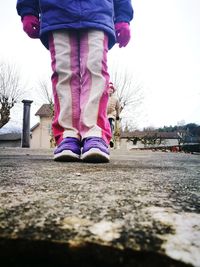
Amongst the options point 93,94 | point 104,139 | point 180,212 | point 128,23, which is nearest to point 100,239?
point 180,212

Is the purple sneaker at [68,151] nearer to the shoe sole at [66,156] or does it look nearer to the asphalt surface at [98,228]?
the shoe sole at [66,156]

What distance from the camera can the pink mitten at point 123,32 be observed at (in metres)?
2.00

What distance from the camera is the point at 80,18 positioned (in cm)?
167

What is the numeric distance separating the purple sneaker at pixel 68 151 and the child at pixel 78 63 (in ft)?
0.09

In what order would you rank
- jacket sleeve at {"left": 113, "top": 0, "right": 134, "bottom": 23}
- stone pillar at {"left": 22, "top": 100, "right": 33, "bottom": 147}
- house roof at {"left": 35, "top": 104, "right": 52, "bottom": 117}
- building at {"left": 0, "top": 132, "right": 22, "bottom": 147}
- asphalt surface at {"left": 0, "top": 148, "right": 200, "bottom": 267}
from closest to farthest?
asphalt surface at {"left": 0, "top": 148, "right": 200, "bottom": 267}, jacket sleeve at {"left": 113, "top": 0, "right": 134, "bottom": 23}, stone pillar at {"left": 22, "top": 100, "right": 33, "bottom": 147}, house roof at {"left": 35, "top": 104, "right": 52, "bottom": 117}, building at {"left": 0, "top": 132, "right": 22, "bottom": 147}

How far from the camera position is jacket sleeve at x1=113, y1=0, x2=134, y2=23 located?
6.46ft

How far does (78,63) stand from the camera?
1.79 m

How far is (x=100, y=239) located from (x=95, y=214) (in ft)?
0.34

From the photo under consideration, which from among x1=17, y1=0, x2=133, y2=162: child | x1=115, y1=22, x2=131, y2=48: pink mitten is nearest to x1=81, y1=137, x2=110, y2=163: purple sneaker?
x1=17, y1=0, x2=133, y2=162: child

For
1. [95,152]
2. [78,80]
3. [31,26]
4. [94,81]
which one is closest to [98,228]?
[95,152]

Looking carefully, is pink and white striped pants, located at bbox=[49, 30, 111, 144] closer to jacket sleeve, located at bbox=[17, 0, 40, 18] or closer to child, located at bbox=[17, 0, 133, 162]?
child, located at bbox=[17, 0, 133, 162]

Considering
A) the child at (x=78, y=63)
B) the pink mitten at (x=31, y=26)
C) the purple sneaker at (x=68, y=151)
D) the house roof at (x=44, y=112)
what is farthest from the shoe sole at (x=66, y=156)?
the house roof at (x=44, y=112)

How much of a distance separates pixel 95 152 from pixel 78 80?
603 mm

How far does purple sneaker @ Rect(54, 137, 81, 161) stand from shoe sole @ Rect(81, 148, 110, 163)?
0.25 feet
